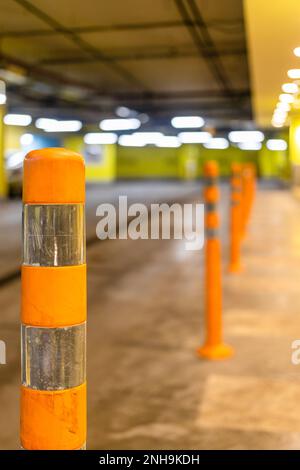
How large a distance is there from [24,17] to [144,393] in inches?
337

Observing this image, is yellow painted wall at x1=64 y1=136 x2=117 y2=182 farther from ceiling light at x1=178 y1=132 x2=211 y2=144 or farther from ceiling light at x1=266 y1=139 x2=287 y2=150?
ceiling light at x1=266 y1=139 x2=287 y2=150

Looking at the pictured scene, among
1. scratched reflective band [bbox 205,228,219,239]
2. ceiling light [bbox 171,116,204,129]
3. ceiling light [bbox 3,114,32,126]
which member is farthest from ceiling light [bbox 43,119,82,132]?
scratched reflective band [bbox 205,228,219,239]

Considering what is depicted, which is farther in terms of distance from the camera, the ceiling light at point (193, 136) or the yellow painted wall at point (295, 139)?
the ceiling light at point (193, 136)

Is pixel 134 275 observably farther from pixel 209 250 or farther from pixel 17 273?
pixel 209 250

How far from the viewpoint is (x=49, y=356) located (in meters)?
1.60

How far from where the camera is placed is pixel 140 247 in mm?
9867

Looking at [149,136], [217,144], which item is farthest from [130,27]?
[217,144]

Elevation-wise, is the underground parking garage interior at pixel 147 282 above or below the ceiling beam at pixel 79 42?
below

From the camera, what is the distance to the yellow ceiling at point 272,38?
715 centimetres

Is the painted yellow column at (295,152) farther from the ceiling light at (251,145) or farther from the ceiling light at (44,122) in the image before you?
the ceiling light at (251,145)

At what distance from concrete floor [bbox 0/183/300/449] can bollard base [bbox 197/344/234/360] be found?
8 centimetres

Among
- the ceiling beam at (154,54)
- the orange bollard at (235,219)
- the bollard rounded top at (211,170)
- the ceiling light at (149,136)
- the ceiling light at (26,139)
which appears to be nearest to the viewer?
the bollard rounded top at (211,170)

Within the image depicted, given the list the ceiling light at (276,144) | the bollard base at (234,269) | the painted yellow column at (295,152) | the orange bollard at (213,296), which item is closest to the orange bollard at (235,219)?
the bollard base at (234,269)

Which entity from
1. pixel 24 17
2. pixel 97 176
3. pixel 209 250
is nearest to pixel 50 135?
pixel 97 176
